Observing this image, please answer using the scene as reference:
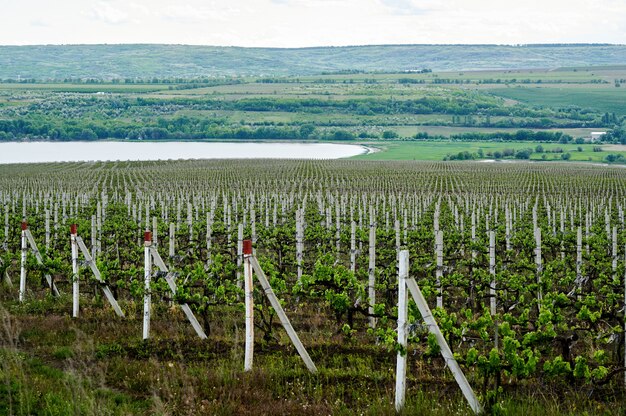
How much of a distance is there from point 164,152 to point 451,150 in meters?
41.5

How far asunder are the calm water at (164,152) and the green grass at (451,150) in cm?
476

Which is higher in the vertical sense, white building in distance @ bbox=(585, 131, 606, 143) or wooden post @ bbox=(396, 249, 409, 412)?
wooden post @ bbox=(396, 249, 409, 412)

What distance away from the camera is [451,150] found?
125 meters

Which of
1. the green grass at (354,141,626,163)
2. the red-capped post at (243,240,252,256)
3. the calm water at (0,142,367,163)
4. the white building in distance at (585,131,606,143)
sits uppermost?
the red-capped post at (243,240,252,256)

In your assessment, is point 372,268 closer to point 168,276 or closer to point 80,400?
point 168,276

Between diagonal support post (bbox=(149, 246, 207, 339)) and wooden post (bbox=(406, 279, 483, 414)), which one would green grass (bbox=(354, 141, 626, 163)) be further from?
wooden post (bbox=(406, 279, 483, 414))

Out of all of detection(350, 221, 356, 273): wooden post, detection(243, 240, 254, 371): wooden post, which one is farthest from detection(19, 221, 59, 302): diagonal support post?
detection(243, 240, 254, 371): wooden post

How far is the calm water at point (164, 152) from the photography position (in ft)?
352

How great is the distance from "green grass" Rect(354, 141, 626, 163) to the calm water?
4760 mm

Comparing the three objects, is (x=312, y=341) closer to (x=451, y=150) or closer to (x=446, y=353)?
(x=446, y=353)

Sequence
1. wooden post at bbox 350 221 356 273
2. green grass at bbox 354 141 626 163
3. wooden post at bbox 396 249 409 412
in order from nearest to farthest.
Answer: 1. wooden post at bbox 396 249 409 412
2. wooden post at bbox 350 221 356 273
3. green grass at bbox 354 141 626 163

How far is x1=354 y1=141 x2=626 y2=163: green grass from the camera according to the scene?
11025cm

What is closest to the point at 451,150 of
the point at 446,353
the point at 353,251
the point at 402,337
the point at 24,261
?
the point at 353,251

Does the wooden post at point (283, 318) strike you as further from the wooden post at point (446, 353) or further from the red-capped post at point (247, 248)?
the wooden post at point (446, 353)
